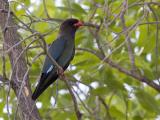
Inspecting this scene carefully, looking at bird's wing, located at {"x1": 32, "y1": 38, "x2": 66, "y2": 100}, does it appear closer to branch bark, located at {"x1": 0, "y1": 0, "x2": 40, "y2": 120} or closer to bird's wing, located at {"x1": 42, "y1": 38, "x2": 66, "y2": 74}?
bird's wing, located at {"x1": 42, "y1": 38, "x2": 66, "y2": 74}

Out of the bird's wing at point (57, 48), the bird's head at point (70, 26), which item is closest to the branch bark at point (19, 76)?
the bird's wing at point (57, 48)

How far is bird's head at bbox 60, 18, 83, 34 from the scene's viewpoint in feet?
19.0

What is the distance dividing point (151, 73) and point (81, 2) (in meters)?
1.15

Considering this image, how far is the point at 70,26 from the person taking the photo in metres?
5.81

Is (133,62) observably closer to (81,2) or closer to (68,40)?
(68,40)

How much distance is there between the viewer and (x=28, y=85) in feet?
15.5

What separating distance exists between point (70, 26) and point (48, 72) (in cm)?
Answer: 89

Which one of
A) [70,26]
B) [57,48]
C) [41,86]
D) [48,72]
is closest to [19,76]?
[41,86]

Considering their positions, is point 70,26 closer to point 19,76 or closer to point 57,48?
point 57,48

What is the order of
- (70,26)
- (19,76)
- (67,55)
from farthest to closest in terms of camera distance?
(70,26)
(67,55)
(19,76)

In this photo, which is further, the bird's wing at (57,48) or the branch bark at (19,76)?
the bird's wing at (57,48)

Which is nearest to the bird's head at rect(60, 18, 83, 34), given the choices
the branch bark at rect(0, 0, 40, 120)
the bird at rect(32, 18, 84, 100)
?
the bird at rect(32, 18, 84, 100)

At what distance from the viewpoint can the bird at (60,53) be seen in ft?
16.2

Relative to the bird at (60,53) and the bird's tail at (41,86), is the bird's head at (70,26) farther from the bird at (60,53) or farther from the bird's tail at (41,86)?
the bird's tail at (41,86)
